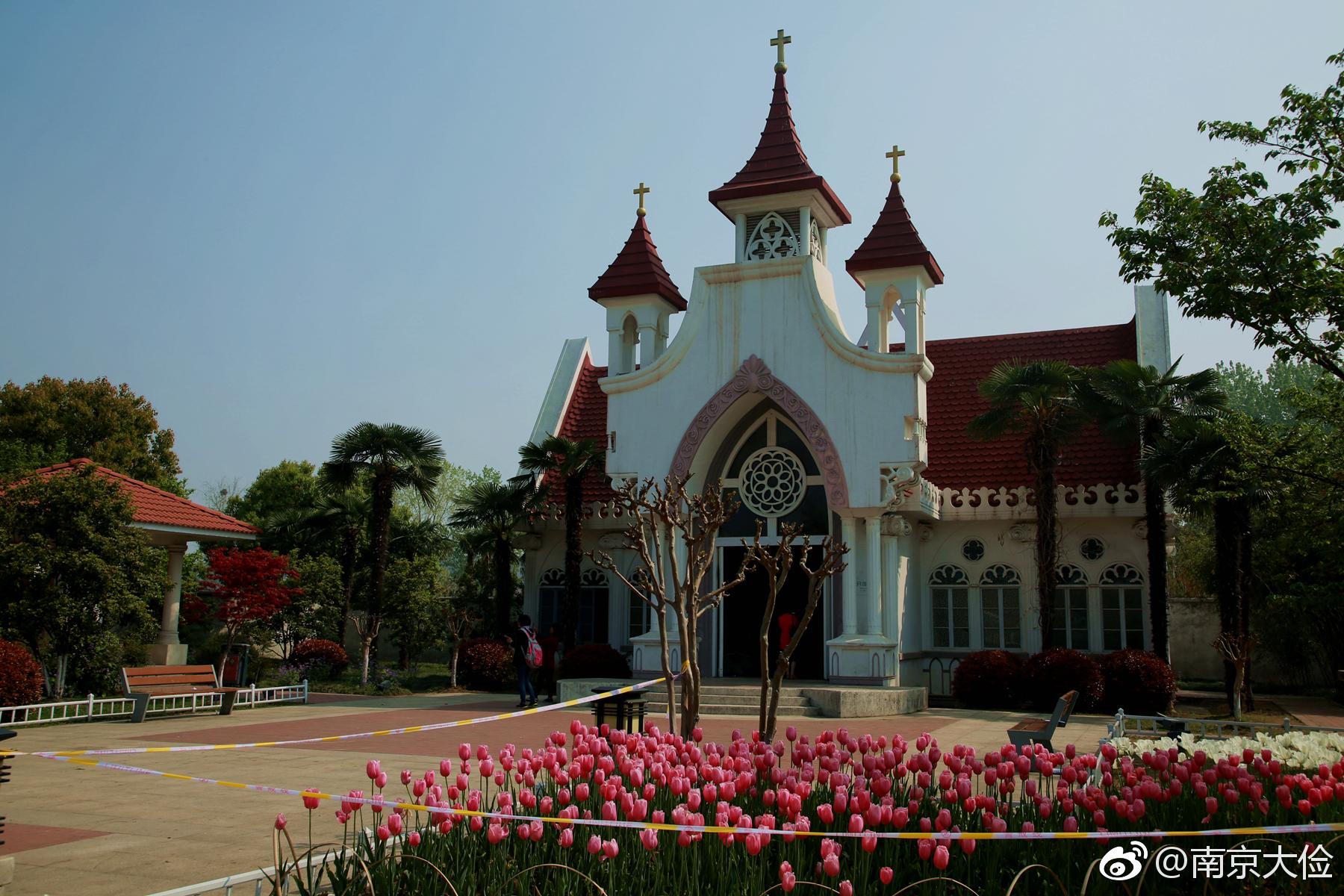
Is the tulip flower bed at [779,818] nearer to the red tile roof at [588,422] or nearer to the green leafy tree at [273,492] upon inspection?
the red tile roof at [588,422]

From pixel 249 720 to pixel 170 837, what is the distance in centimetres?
973

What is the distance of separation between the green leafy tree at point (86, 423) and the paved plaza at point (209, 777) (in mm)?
22876

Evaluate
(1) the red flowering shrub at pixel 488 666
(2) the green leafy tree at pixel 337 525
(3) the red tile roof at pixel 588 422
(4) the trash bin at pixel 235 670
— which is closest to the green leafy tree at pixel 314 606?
(2) the green leafy tree at pixel 337 525

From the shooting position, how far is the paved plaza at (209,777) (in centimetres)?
711

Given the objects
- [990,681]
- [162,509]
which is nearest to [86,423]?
[162,509]

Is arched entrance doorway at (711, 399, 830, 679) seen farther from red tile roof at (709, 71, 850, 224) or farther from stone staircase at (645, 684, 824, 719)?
red tile roof at (709, 71, 850, 224)

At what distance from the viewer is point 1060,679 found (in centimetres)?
1991

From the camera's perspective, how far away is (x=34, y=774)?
10945mm

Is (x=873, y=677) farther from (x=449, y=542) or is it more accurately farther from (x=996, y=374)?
(x=449, y=542)

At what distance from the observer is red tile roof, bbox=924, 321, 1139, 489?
952 inches

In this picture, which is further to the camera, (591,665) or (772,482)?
(772,482)

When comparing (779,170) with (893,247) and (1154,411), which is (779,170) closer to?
(893,247)

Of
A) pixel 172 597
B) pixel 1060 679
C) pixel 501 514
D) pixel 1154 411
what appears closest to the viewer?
pixel 1060 679

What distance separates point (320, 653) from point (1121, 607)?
1794 centimetres
